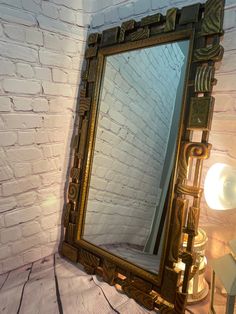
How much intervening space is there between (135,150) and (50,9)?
2.25ft

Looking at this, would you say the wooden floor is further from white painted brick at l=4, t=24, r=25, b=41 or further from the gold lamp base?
white painted brick at l=4, t=24, r=25, b=41

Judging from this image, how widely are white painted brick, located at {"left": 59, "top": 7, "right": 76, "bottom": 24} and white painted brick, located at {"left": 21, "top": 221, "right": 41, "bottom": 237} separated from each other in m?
0.91

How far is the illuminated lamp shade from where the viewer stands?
2.37 feet

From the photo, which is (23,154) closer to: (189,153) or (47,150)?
(47,150)

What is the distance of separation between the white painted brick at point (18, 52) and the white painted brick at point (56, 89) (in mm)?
111

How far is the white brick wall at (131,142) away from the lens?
937mm

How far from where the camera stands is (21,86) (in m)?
1.01

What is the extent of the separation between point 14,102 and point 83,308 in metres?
0.80

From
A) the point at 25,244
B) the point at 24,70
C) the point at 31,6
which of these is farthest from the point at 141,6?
the point at 25,244

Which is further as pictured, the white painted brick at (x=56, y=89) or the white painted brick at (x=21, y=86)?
the white painted brick at (x=56, y=89)

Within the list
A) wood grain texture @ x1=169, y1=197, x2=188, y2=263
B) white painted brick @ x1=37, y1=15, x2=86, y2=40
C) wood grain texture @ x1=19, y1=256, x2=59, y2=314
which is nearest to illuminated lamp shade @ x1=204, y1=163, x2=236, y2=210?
wood grain texture @ x1=169, y1=197, x2=188, y2=263

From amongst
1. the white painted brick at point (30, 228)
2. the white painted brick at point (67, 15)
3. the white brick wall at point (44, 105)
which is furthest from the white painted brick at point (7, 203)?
the white painted brick at point (67, 15)

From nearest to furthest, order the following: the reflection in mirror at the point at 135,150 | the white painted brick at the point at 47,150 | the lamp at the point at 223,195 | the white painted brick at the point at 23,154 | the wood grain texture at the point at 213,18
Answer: the lamp at the point at 223,195
the wood grain texture at the point at 213,18
the reflection in mirror at the point at 135,150
the white painted brick at the point at 23,154
the white painted brick at the point at 47,150

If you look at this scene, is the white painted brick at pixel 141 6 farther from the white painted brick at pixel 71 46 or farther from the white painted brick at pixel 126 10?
the white painted brick at pixel 71 46
